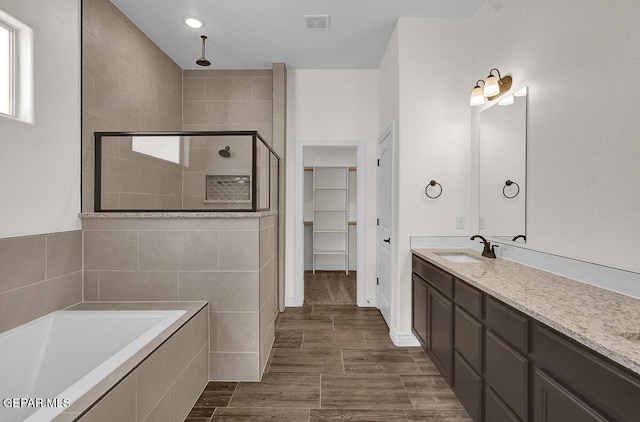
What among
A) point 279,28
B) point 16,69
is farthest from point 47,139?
point 279,28

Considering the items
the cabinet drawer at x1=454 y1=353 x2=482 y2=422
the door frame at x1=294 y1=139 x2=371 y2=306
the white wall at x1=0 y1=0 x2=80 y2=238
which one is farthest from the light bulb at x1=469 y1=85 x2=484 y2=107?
the white wall at x1=0 y1=0 x2=80 y2=238

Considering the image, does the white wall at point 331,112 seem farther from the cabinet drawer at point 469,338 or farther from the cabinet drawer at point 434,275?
the cabinet drawer at point 469,338

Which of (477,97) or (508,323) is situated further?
(477,97)

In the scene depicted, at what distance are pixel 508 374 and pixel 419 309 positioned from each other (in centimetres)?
127

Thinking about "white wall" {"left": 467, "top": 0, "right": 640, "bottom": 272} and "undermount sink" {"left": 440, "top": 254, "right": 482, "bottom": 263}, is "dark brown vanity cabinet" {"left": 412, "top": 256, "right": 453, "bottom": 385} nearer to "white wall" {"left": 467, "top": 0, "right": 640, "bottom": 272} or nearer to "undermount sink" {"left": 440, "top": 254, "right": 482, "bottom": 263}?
"undermount sink" {"left": 440, "top": 254, "right": 482, "bottom": 263}

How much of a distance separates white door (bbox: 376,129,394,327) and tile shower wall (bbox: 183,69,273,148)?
1.47 m

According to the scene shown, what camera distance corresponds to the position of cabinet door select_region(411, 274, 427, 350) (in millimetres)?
2559

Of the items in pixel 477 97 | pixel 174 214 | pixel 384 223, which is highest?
pixel 477 97

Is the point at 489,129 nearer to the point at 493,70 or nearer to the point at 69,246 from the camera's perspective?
the point at 493,70

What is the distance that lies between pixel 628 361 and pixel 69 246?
288cm

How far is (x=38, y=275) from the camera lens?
1953mm

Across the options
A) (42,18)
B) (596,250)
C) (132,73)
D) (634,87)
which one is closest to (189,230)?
(42,18)

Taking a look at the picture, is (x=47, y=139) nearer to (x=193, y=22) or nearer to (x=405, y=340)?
(x=193, y=22)

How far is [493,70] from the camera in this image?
2.54 metres
